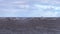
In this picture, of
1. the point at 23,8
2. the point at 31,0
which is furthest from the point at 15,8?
the point at 31,0

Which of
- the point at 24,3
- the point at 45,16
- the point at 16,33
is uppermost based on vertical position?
the point at 24,3

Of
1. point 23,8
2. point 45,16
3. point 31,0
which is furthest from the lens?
point 31,0

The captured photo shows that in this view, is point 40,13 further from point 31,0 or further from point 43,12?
point 31,0

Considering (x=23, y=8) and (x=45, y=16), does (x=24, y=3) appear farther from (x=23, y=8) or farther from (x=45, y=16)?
(x=45, y=16)

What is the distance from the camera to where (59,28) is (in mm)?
1464

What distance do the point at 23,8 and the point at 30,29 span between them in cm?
19

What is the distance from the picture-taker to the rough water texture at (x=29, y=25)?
4.66 ft

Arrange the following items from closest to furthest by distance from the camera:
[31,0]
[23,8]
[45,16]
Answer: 1. [45,16]
2. [23,8]
3. [31,0]

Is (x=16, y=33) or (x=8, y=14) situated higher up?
(x=8, y=14)

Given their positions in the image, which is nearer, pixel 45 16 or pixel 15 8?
pixel 45 16

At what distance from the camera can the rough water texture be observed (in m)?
1.42

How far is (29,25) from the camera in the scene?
144cm

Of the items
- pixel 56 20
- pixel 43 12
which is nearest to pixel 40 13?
pixel 43 12

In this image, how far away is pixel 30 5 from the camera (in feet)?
5.15
